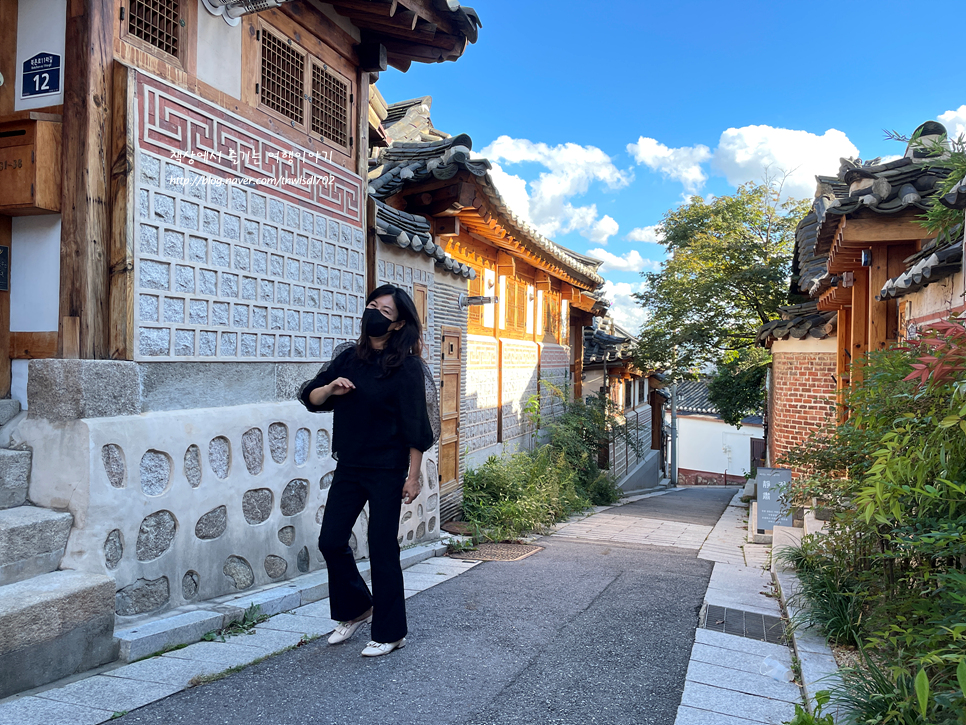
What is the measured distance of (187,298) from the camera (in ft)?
14.6

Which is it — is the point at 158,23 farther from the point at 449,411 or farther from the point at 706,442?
the point at 706,442

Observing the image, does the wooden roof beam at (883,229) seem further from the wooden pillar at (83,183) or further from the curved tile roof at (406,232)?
the wooden pillar at (83,183)

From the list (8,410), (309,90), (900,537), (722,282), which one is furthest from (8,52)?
(722,282)

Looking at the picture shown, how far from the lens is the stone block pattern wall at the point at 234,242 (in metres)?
4.20

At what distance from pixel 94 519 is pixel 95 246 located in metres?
1.47

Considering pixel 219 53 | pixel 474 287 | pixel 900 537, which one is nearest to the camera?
pixel 900 537

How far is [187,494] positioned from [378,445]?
54.3 inches

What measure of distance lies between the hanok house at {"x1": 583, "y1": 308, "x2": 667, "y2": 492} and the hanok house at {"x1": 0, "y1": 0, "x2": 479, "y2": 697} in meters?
10.9

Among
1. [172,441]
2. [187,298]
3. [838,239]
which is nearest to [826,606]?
[838,239]

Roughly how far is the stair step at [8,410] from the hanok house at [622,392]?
487 inches

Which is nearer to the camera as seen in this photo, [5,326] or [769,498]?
[5,326]

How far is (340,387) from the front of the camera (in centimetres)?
368

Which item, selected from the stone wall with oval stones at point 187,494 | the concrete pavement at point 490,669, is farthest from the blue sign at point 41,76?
the concrete pavement at point 490,669

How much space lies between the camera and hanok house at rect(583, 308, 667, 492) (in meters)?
18.1
